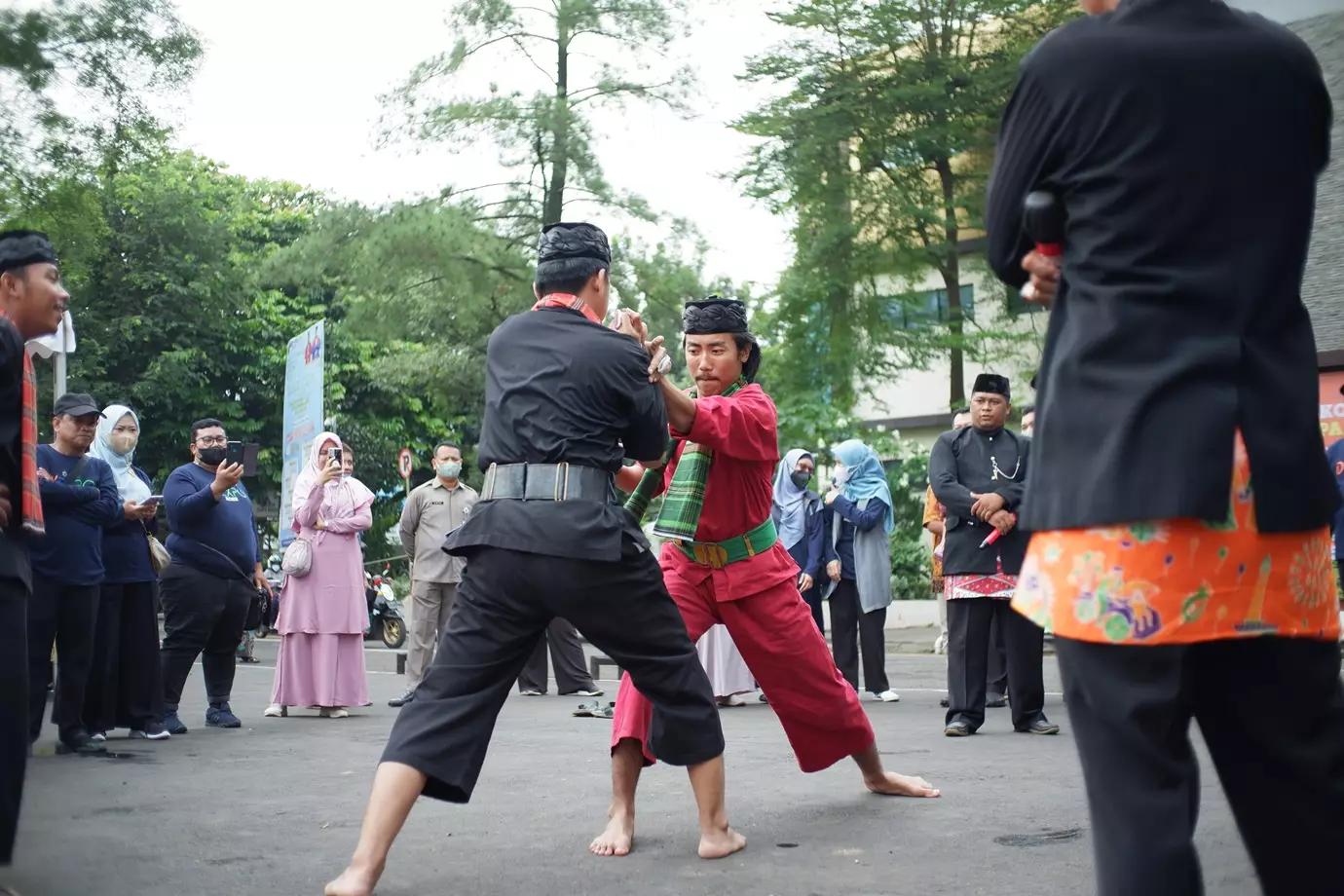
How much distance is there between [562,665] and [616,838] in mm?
8045

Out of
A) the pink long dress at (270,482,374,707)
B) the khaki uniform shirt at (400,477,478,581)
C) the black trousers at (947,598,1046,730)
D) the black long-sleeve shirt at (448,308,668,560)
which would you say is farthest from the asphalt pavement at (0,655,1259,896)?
the khaki uniform shirt at (400,477,478,581)

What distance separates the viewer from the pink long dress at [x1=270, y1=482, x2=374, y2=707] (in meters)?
11.5

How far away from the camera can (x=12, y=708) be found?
14.9 feet

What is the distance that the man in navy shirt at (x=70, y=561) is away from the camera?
8.62m

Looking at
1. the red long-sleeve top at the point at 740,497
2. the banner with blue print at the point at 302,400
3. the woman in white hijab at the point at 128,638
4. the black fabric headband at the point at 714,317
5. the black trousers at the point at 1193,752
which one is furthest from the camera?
the banner with blue print at the point at 302,400

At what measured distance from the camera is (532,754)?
846 centimetres

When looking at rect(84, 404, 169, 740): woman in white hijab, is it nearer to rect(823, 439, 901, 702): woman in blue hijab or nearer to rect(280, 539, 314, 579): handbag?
rect(280, 539, 314, 579): handbag

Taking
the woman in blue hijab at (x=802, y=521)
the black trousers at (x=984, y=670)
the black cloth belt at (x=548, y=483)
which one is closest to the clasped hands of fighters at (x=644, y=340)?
the black cloth belt at (x=548, y=483)

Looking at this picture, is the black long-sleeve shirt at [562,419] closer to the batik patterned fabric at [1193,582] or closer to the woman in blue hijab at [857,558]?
the batik patterned fabric at [1193,582]

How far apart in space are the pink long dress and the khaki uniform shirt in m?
1.30

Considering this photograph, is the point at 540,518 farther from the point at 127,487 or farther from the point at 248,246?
the point at 248,246

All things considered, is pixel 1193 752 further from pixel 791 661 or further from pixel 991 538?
pixel 991 538

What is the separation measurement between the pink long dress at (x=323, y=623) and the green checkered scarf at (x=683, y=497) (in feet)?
20.6

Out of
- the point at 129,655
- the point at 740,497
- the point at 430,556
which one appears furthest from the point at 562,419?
the point at 430,556
